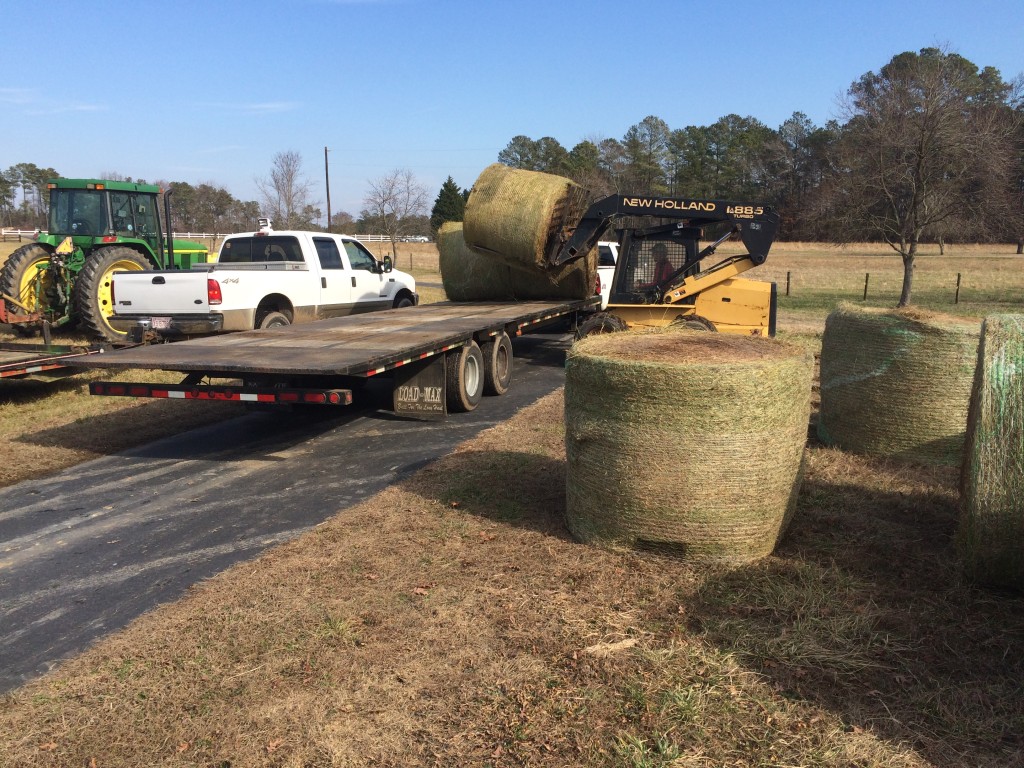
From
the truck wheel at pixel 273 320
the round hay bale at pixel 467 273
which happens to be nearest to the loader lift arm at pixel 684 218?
the round hay bale at pixel 467 273

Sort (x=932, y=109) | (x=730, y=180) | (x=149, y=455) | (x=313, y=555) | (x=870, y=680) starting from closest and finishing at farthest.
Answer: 1. (x=870, y=680)
2. (x=313, y=555)
3. (x=149, y=455)
4. (x=932, y=109)
5. (x=730, y=180)

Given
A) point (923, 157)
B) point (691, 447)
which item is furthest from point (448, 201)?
point (691, 447)

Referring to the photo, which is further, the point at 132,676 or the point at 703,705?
the point at 132,676

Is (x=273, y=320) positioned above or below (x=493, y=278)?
below

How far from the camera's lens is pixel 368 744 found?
9.73ft

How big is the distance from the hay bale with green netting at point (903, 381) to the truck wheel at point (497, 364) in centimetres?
414

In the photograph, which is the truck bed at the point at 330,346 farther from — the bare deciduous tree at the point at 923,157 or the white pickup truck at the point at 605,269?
the bare deciduous tree at the point at 923,157

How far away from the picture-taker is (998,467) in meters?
3.62

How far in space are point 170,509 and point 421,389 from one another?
297 cm

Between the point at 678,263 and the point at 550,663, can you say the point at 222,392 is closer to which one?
the point at 550,663

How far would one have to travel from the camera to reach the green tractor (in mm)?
11746

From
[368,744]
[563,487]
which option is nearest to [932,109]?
[563,487]

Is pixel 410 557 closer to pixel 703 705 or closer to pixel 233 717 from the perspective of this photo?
pixel 233 717

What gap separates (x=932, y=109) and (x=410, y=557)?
17.6m
